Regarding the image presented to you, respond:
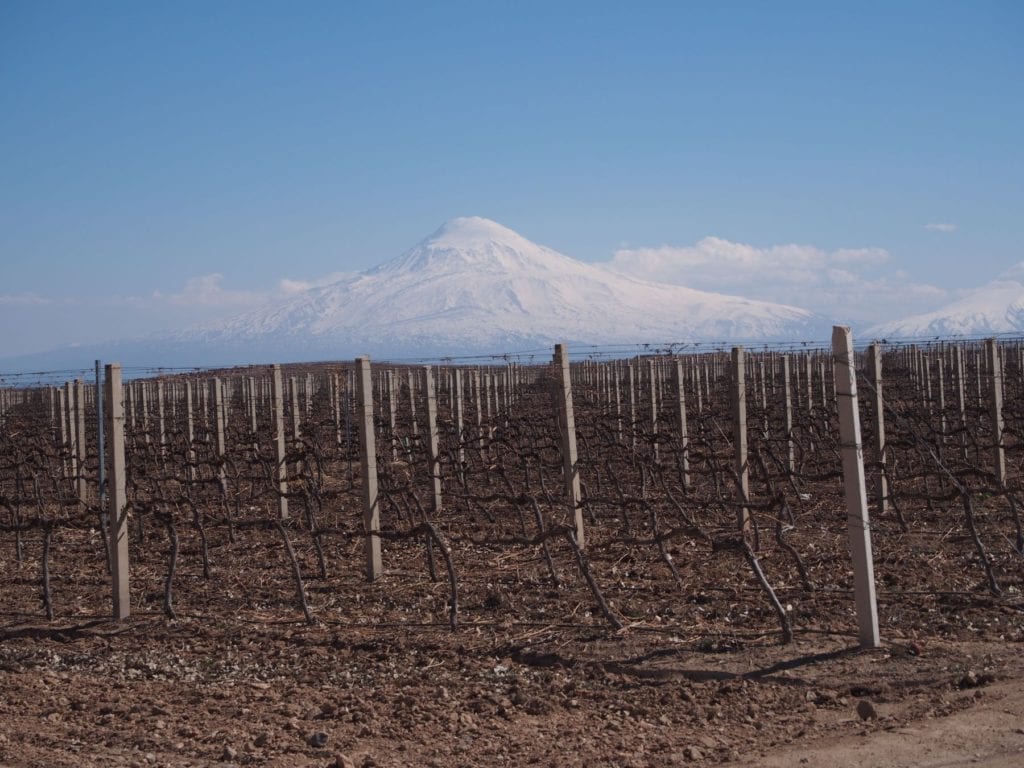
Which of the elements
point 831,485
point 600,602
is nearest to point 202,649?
point 600,602

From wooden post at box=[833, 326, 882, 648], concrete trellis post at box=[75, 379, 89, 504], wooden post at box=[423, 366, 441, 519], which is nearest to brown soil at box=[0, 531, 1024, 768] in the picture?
wooden post at box=[833, 326, 882, 648]

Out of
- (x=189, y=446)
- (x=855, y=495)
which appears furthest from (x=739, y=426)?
(x=189, y=446)

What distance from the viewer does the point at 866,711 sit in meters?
4.58

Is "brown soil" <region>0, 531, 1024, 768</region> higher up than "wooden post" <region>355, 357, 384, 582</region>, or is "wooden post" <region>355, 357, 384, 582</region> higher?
"wooden post" <region>355, 357, 384, 582</region>

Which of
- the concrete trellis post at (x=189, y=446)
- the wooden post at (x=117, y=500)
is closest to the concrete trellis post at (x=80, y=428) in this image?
the concrete trellis post at (x=189, y=446)

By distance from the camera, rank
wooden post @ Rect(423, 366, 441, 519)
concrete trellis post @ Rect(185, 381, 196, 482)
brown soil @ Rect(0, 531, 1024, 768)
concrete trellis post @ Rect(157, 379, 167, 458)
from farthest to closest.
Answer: concrete trellis post @ Rect(157, 379, 167, 458) → concrete trellis post @ Rect(185, 381, 196, 482) → wooden post @ Rect(423, 366, 441, 519) → brown soil @ Rect(0, 531, 1024, 768)

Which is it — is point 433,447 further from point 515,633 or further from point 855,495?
point 855,495

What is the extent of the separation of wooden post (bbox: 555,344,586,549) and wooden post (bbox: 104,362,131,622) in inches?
132

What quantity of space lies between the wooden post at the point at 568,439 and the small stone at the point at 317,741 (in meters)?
4.05

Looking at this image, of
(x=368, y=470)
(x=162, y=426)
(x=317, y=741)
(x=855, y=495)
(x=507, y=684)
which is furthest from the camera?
(x=162, y=426)

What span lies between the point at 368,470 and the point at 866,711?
15.5 feet

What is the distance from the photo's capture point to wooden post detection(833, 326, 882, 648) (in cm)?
555

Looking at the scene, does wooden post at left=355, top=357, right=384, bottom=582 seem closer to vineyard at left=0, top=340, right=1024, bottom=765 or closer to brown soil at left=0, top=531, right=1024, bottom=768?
vineyard at left=0, top=340, right=1024, bottom=765

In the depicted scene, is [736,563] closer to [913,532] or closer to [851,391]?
[913,532]
